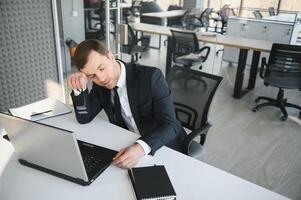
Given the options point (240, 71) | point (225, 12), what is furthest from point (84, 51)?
point (225, 12)

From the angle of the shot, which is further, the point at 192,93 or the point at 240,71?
the point at 240,71

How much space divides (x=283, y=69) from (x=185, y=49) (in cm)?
152

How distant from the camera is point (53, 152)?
1070 mm

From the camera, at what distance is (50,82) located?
2533mm

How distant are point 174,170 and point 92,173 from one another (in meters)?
0.35

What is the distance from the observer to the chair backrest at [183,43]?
13.9 feet

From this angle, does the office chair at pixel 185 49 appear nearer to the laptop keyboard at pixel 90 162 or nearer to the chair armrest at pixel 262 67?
the chair armrest at pixel 262 67

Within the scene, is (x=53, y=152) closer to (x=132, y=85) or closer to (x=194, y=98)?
(x=132, y=85)

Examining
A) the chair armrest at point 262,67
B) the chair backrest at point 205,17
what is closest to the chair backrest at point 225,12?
the chair backrest at point 205,17

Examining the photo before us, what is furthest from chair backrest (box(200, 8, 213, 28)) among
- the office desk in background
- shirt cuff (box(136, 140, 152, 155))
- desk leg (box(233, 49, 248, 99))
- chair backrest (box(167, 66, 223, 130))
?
shirt cuff (box(136, 140, 152, 155))

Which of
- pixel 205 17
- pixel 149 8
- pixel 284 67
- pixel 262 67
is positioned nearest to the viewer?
pixel 284 67

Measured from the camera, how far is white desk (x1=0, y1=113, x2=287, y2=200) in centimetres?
110

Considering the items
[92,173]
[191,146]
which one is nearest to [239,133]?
[191,146]

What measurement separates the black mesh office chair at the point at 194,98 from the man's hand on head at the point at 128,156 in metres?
0.51
